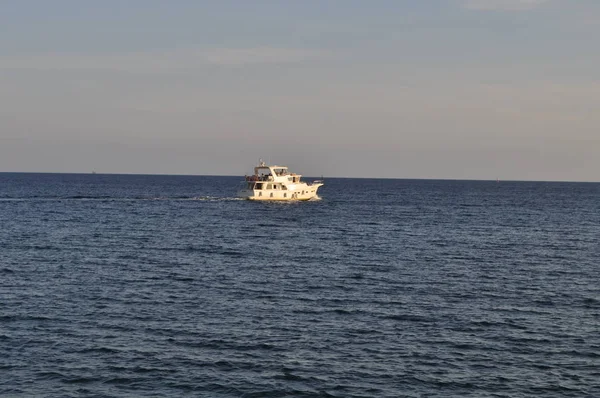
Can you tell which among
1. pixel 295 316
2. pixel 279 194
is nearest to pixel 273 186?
pixel 279 194

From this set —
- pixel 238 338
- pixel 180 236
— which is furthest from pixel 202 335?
pixel 180 236

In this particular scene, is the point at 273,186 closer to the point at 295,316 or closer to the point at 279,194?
the point at 279,194

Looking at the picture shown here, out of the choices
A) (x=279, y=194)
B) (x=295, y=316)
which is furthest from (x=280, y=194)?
(x=295, y=316)

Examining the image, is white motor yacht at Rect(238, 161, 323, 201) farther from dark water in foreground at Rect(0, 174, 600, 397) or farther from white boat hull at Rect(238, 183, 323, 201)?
dark water in foreground at Rect(0, 174, 600, 397)

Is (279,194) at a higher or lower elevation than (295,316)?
higher

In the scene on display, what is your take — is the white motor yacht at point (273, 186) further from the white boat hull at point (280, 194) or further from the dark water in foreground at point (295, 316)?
the dark water in foreground at point (295, 316)

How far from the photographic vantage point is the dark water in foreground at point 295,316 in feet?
99.8

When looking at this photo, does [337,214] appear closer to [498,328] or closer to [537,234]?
Result: [537,234]

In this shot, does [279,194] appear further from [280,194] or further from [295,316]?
[295,316]

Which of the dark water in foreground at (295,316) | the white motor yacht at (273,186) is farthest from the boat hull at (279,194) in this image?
the dark water in foreground at (295,316)

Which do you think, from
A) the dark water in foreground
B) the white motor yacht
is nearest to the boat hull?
the white motor yacht

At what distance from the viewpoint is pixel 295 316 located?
4181cm

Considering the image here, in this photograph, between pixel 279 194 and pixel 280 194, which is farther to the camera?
pixel 280 194

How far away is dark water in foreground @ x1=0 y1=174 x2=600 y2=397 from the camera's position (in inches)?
1197
